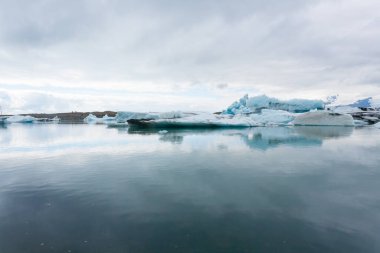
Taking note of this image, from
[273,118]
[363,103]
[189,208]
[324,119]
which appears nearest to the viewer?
[189,208]

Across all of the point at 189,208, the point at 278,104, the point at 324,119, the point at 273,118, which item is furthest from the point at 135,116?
the point at 189,208

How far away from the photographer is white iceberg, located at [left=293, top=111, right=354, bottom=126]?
31798mm

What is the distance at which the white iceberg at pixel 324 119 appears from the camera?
104 ft

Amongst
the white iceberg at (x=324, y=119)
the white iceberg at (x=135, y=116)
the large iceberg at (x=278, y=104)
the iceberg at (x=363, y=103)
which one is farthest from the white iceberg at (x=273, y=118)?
the iceberg at (x=363, y=103)

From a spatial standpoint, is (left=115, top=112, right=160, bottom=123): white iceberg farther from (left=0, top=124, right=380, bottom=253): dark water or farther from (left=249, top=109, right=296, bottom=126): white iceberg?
(left=0, top=124, right=380, bottom=253): dark water

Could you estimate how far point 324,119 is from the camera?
32.3 meters

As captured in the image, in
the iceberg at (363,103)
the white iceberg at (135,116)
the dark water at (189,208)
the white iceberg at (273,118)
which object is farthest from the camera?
the iceberg at (363,103)

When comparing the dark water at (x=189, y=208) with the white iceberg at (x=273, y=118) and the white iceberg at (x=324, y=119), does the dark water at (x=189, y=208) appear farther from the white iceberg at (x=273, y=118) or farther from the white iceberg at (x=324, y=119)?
the white iceberg at (x=324, y=119)

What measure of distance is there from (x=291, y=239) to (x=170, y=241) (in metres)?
1.50

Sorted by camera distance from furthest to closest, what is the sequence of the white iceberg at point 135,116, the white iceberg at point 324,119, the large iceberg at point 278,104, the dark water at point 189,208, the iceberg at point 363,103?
the iceberg at point 363,103 < the large iceberg at point 278,104 < the white iceberg at point 135,116 < the white iceberg at point 324,119 < the dark water at point 189,208

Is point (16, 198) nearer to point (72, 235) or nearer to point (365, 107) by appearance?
point (72, 235)

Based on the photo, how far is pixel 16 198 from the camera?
16.2ft

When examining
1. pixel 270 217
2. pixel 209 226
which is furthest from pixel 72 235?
pixel 270 217

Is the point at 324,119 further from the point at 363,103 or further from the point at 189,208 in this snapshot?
the point at 189,208
